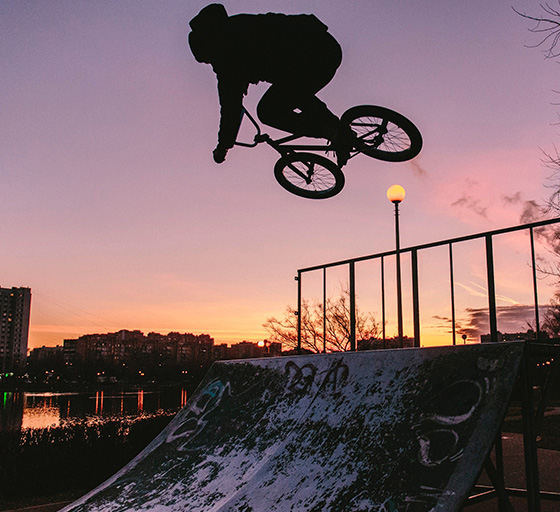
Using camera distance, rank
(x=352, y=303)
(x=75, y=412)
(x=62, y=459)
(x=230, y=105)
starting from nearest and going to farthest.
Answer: (x=230, y=105)
(x=352, y=303)
(x=62, y=459)
(x=75, y=412)

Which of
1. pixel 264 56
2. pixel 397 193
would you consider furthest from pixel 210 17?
pixel 397 193

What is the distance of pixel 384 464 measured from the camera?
3.03m

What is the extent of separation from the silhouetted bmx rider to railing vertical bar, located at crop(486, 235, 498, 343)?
91.1 inches

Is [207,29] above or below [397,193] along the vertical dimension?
below

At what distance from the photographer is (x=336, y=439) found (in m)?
3.59

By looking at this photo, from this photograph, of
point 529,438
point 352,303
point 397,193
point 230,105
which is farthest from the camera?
point 397,193

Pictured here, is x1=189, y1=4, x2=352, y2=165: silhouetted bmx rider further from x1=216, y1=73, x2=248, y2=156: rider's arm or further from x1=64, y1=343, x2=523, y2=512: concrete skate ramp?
x1=64, y1=343, x2=523, y2=512: concrete skate ramp

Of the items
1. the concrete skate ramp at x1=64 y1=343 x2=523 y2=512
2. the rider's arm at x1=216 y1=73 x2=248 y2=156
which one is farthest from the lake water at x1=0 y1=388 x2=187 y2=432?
the rider's arm at x1=216 y1=73 x2=248 y2=156

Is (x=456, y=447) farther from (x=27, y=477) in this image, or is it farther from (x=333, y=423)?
(x=27, y=477)

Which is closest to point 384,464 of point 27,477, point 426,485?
point 426,485

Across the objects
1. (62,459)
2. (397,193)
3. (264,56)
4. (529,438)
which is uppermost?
(397,193)

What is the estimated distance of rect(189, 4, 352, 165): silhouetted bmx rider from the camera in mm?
3367

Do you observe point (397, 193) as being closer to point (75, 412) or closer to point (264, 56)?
point (264, 56)

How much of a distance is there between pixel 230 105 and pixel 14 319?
722ft
